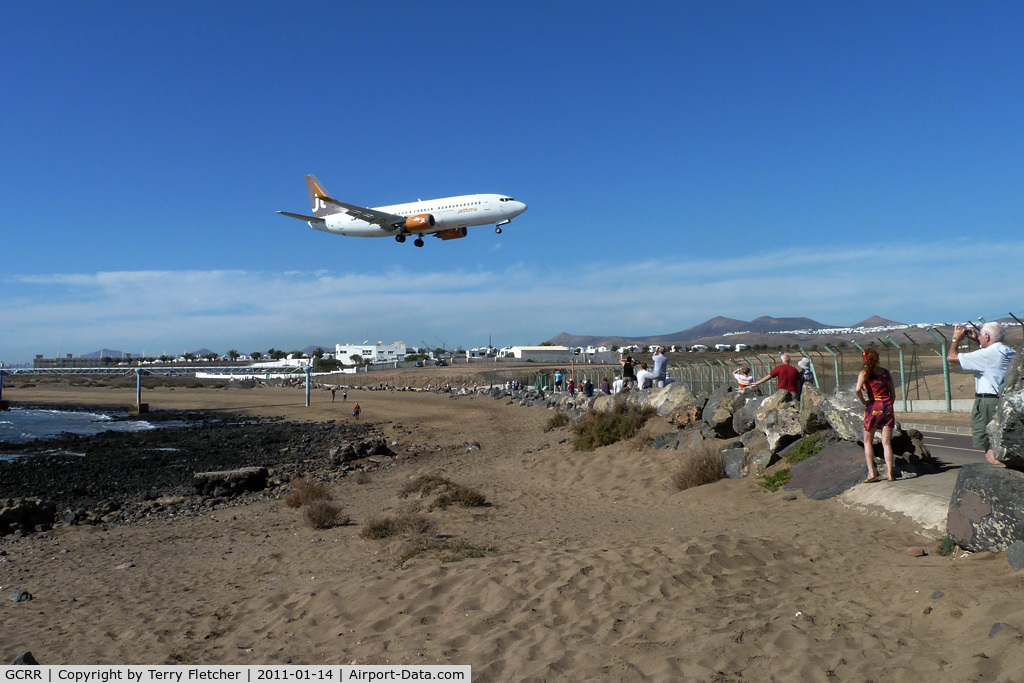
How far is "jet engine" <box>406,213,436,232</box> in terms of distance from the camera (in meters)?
34.3

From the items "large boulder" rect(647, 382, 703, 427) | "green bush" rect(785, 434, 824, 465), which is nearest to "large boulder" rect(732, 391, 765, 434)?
"green bush" rect(785, 434, 824, 465)

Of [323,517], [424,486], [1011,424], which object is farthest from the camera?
[424,486]

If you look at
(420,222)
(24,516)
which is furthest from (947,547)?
(420,222)

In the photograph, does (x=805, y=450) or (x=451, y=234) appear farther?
(x=451, y=234)

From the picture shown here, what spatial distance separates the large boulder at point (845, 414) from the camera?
930 centimetres

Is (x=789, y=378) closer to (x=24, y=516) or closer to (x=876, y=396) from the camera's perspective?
(x=876, y=396)

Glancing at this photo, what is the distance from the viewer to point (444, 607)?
6.12m

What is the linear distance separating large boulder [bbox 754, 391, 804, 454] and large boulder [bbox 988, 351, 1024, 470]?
4701 millimetres

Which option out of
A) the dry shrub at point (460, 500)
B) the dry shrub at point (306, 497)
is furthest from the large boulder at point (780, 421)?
the dry shrub at point (306, 497)

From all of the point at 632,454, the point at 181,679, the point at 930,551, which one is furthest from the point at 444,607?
the point at 632,454

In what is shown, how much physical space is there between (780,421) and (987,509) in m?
5.14

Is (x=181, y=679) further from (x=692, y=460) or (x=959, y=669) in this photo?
(x=692, y=460)

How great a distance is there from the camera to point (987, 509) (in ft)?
18.5

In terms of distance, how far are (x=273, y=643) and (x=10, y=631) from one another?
10.0 ft
